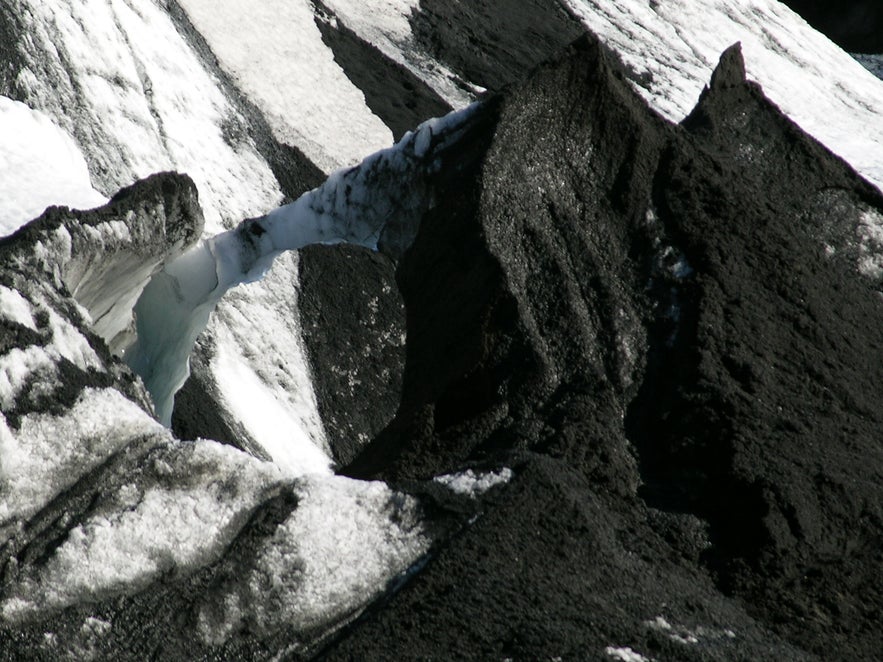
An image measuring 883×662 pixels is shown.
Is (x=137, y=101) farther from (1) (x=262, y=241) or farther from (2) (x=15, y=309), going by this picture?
(2) (x=15, y=309)

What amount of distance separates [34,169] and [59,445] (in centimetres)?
159

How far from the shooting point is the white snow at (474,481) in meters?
2.28

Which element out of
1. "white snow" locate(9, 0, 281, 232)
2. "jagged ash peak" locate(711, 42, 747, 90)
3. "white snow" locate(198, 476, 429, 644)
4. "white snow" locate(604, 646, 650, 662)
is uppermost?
"jagged ash peak" locate(711, 42, 747, 90)

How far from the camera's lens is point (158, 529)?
2.16 meters

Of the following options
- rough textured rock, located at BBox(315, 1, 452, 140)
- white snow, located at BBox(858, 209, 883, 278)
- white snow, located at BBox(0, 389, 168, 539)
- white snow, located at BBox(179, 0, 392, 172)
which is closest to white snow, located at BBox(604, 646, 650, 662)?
white snow, located at BBox(0, 389, 168, 539)

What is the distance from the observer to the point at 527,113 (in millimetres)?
3479

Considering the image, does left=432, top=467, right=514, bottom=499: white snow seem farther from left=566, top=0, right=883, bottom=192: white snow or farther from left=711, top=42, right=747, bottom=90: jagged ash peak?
left=566, top=0, right=883, bottom=192: white snow

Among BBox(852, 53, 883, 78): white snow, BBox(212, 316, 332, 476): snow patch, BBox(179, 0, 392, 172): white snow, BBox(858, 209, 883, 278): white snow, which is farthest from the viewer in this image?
BBox(852, 53, 883, 78): white snow

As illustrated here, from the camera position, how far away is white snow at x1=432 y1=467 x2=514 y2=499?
2.28 meters

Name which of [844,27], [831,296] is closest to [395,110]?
[831,296]

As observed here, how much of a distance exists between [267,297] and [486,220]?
81.6 inches

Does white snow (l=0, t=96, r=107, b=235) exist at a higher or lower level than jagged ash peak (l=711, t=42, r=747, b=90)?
lower

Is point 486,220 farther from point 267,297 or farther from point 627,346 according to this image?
point 267,297

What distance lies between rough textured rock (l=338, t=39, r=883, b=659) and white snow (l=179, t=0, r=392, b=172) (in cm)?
249
